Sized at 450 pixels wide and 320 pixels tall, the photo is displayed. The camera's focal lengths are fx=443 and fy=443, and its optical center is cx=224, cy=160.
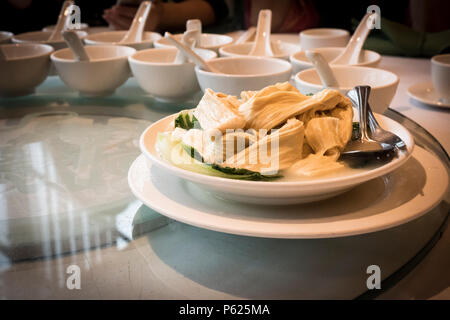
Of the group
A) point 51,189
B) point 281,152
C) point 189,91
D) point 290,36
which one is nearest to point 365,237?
point 281,152

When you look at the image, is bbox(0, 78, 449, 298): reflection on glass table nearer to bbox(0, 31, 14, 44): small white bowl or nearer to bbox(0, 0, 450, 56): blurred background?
bbox(0, 31, 14, 44): small white bowl

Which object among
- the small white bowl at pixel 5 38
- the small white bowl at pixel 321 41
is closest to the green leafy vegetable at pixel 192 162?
the small white bowl at pixel 321 41

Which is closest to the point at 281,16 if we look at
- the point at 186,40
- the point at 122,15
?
the point at 122,15

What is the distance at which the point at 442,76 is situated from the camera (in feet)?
2.95

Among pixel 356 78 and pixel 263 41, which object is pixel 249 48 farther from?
pixel 356 78

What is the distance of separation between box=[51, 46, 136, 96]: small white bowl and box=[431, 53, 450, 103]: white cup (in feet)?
2.14

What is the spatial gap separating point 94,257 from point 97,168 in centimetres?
20

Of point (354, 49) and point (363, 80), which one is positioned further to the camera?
point (354, 49)

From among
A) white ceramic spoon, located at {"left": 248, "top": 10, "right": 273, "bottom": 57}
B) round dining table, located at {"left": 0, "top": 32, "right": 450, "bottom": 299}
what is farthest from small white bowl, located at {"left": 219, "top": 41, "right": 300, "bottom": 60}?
round dining table, located at {"left": 0, "top": 32, "right": 450, "bottom": 299}

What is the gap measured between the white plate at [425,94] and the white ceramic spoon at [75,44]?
702 millimetres

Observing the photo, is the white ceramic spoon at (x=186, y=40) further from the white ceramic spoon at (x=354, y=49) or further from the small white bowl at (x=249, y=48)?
the white ceramic spoon at (x=354, y=49)

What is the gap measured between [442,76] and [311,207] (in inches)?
24.6

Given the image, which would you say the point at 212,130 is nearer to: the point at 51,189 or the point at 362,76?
the point at 51,189

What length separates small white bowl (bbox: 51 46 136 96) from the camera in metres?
0.92
